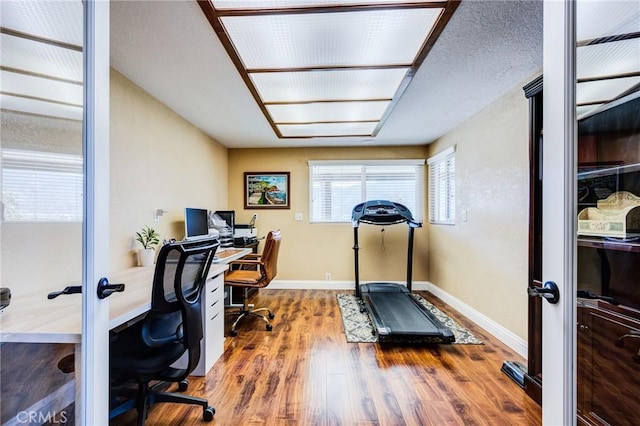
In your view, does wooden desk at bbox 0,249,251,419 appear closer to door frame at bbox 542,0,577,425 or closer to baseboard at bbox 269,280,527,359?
door frame at bbox 542,0,577,425

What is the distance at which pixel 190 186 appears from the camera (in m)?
3.36

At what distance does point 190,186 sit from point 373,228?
9.20 feet

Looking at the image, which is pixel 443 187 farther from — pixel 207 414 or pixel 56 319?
pixel 56 319

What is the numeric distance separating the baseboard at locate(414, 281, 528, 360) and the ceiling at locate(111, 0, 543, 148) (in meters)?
2.27

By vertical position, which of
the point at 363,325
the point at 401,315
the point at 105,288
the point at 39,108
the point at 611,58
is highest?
the point at 611,58

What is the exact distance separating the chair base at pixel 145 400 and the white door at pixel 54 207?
35 cm

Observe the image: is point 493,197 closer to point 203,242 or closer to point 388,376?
point 388,376

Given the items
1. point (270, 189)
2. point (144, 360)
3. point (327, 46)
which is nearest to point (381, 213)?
point (270, 189)

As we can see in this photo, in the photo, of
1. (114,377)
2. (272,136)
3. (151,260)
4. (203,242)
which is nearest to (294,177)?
(272,136)

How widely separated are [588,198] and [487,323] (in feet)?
7.30

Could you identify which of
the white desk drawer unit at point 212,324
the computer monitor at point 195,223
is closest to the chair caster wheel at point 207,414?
the white desk drawer unit at point 212,324

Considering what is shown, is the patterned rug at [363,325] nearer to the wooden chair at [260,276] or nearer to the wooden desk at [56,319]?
the wooden chair at [260,276]

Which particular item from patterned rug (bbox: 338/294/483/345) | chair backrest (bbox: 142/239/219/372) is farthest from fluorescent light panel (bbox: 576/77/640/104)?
patterned rug (bbox: 338/294/483/345)

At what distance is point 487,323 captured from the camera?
9.35 ft
